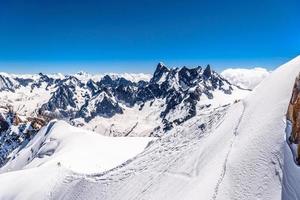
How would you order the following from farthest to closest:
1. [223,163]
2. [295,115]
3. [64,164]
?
[64,164], [223,163], [295,115]

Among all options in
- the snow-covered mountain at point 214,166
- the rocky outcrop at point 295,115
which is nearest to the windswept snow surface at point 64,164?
the snow-covered mountain at point 214,166

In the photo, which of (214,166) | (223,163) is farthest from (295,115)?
(214,166)

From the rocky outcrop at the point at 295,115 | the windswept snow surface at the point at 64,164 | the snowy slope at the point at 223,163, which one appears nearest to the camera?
the rocky outcrop at the point at 295,115

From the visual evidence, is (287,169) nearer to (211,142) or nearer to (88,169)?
(211,142)

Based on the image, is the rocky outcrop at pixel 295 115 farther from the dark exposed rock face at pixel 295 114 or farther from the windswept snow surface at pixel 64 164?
the windswept snow surface at pixel 64 164

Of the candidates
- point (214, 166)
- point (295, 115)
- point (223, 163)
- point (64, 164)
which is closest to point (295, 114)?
point (295, 115)

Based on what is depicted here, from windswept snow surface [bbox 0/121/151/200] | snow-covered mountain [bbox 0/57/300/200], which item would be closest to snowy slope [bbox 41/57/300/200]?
snow-covered mountain [bbox 0/57/300/200]

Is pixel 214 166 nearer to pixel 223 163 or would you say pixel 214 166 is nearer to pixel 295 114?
pixel 223 163

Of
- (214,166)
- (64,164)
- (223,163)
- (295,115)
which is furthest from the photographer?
(64,164)

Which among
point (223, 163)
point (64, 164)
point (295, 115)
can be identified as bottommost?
point (64, 164)

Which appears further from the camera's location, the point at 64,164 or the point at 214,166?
the point at 64,164

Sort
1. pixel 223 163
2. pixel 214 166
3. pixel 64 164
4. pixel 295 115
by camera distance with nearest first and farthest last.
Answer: pixel 295 115 < pixel 223 163 < pixel 214 166 < pixel 64 164

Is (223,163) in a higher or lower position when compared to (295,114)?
lower
